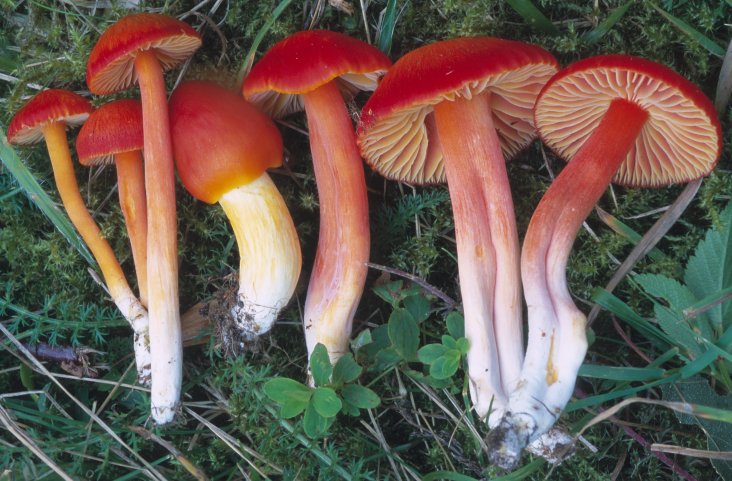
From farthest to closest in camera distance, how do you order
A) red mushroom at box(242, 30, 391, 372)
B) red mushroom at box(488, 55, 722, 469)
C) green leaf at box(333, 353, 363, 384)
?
1. red mushroom at box(242, 30, 391, 372)
2. green leaf at box(333, 353, 363, 384)
3. red mushroom at box(488, 55, 722, 469)

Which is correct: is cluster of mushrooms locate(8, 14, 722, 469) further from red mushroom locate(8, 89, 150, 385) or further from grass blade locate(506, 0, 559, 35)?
grass blade locate(506, 0, 559, 35)

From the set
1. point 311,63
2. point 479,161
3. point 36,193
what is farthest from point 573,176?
point 36,193

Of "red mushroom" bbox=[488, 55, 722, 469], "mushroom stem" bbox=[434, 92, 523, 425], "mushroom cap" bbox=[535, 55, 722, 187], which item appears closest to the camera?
"mushroom cap" bbox=[535, 55, 722, 187]

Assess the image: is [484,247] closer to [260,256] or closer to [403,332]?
[403,332]

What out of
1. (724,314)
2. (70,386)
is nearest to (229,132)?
(70,386)

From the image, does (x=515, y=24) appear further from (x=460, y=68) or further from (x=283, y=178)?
(x=283, y=178)

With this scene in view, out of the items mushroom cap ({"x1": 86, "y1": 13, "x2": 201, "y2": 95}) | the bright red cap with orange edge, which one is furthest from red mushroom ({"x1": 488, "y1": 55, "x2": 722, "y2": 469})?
mushroom cap ({"x1": 86, "y1": 13, "x2": 201, "y2": 95})
